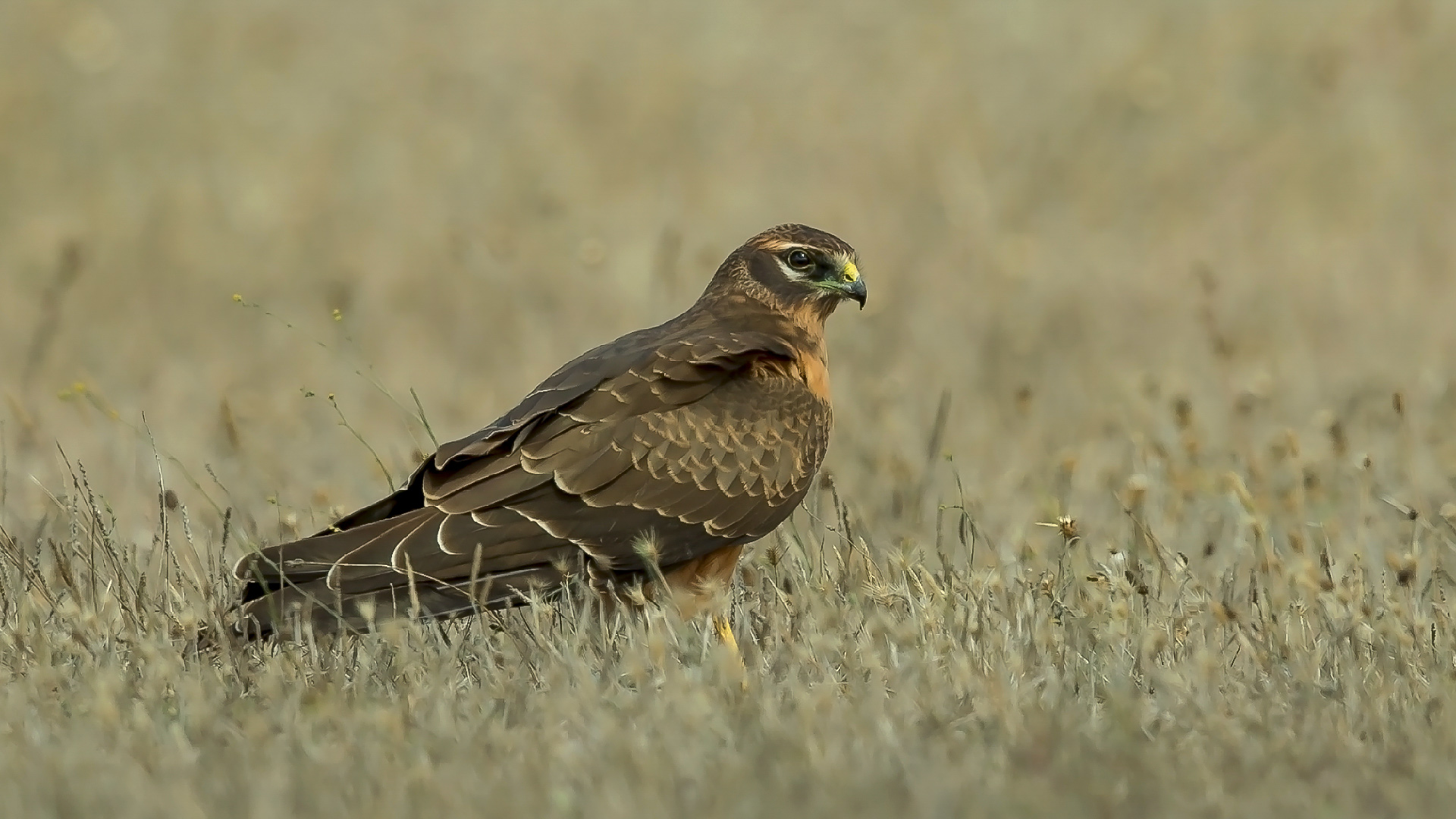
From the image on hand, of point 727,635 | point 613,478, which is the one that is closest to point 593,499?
point 613,478

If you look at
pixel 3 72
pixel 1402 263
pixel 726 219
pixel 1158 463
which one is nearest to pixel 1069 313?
pixel 1402 263

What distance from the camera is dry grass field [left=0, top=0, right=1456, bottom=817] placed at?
4.31 metres

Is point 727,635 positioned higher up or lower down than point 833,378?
higher up

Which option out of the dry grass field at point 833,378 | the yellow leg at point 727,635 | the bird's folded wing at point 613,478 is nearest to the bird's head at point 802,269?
the bird's folded wing at point 613,478

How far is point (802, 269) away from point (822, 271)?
0.24ft

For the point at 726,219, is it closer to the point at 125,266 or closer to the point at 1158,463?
the point at 125,266

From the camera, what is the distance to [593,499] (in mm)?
5867

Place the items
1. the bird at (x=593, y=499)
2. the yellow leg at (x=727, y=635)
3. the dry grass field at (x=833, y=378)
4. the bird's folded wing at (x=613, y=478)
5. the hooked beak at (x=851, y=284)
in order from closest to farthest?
the dry grass field at (x=833, y=378)
the yellow leg at (x=727, y=635)
the bird at (x=593, y=499)
the bird's folded wing at (x=613, y=478)
the hooked beak at (x=851, y=284)

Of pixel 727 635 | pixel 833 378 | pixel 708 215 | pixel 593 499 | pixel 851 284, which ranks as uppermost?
pixel 851 284

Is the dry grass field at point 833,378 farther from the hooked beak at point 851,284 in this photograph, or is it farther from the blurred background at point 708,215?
the hooked beak at point 851,284

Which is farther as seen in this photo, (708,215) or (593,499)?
(708,215)

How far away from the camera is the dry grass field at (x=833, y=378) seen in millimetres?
4309

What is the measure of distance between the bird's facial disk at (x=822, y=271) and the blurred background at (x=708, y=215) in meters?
1.05

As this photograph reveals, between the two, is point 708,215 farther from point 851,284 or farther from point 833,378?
point 851,284
